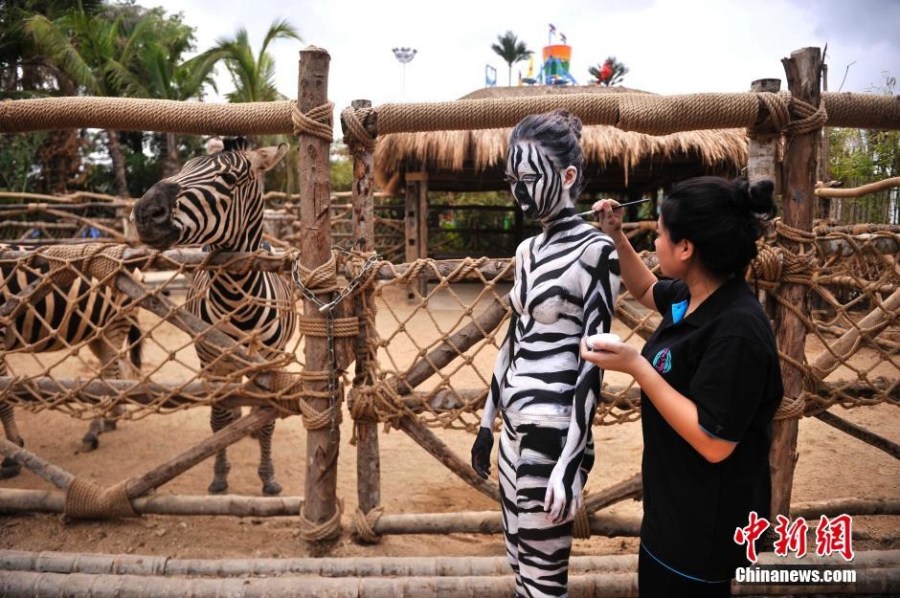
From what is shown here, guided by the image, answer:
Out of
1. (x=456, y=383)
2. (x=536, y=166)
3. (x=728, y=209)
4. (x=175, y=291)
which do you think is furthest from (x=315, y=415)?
(x=175, y=291)

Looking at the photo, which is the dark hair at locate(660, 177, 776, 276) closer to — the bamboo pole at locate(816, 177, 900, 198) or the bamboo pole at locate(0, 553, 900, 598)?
the bamboo pole at locate(0, 553, 900, 598)

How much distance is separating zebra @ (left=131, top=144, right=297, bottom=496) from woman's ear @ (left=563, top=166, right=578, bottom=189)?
139cm

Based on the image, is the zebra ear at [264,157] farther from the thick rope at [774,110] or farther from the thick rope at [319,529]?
the thick rope at [774,110]

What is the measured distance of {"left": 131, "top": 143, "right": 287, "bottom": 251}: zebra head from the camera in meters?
2.51

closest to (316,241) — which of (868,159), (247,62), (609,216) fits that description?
(609,216)

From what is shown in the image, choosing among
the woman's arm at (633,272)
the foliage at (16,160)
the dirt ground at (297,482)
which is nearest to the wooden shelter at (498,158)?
the dirt ground at (297,482)

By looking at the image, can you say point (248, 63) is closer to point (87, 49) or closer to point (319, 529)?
point (87, 49)

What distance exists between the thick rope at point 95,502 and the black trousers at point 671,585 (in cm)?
252

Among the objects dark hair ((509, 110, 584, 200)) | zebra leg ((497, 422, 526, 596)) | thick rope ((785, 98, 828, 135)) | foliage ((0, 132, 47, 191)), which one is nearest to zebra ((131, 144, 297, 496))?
zebra leg ((497, 422, 526, 596))

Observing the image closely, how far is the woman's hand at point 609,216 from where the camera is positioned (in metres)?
1.79

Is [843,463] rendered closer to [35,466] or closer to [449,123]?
[449,123]

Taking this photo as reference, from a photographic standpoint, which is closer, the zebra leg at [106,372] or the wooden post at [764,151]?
the wooden post at [764,151]

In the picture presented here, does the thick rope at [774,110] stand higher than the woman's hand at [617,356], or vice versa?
the thick rope at [774,110]

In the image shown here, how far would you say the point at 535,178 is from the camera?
1.69m
